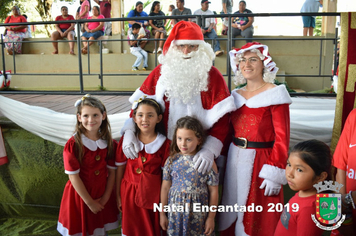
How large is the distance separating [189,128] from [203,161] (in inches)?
8.8

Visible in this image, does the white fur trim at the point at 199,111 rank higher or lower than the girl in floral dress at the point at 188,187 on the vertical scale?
higher

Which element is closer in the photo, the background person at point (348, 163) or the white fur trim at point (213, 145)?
the background person at point (348, 163)

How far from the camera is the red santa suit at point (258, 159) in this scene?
1.95 meters

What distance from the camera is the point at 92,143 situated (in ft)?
7.12

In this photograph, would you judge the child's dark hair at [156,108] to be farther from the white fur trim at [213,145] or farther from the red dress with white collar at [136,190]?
the white fur trim at [213,145]

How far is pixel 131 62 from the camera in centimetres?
746

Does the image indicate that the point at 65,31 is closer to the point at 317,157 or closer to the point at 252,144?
the point at 252,144

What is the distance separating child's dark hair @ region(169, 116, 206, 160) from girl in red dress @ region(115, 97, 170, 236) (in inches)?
4.1

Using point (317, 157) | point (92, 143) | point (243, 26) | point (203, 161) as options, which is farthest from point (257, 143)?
point (243, 26)

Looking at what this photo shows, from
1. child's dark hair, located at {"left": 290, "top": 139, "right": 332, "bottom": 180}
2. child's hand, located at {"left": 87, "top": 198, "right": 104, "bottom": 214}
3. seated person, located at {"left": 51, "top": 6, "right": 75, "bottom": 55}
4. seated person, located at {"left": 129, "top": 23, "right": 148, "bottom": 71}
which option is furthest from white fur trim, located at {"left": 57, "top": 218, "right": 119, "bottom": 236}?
seated person, located at {"left": 51, "top": 6, "right": 75, "bottom": 55}

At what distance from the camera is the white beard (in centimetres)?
214

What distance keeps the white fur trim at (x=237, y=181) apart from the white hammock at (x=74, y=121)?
101 centimetres

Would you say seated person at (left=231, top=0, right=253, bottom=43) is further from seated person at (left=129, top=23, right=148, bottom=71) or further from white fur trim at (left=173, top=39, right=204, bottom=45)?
white fur trim at (left=173, top=39, right=204, bottom=45)

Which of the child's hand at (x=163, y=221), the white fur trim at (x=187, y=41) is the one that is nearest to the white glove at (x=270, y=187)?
the child's hand at (x=163, y=221)
